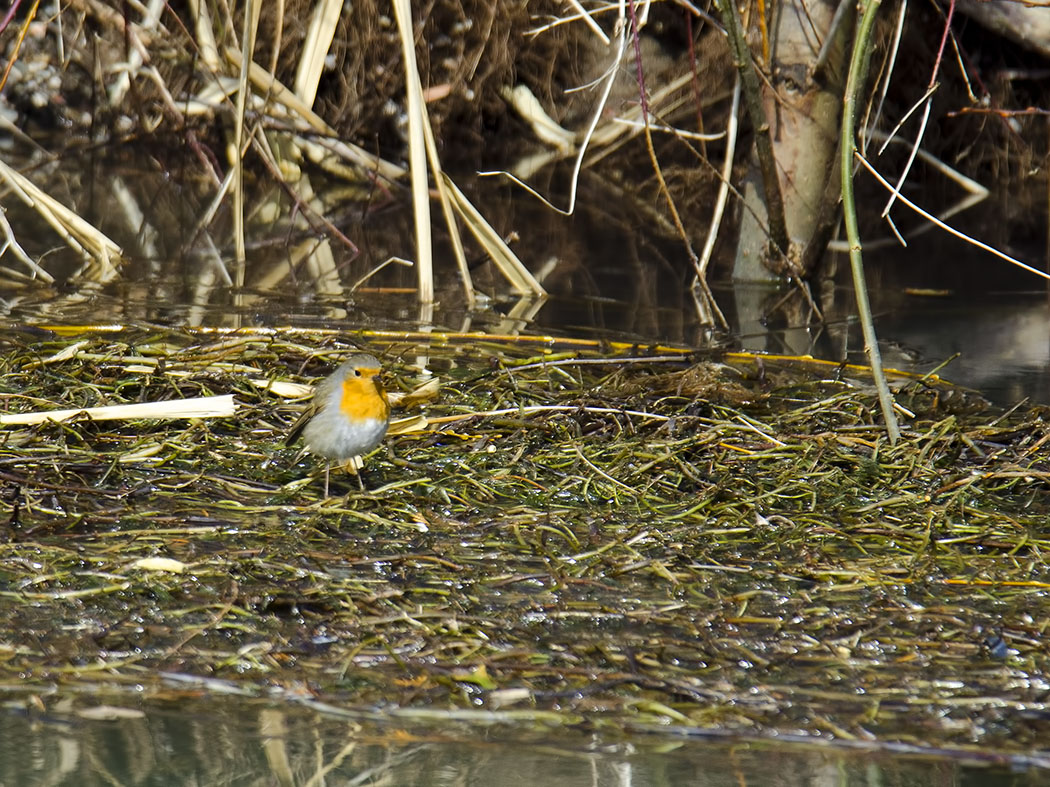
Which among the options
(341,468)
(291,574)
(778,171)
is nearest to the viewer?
(291,574)

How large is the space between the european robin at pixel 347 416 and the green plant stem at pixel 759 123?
88.6 inches

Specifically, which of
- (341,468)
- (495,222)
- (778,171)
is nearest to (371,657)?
(341,468)

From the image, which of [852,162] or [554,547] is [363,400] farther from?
[852,162]

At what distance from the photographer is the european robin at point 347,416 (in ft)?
10.5

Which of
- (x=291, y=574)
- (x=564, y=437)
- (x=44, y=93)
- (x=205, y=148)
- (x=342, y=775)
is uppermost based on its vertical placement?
(x=44, y=93)

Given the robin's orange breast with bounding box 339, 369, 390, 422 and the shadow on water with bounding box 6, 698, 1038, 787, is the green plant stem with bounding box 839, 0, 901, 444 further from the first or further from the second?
the shadow on water with bounding box 6, 698, 1038, 787

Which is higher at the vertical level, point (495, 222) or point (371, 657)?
point (495, 222)

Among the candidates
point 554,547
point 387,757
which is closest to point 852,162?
point 554,547

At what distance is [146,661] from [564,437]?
63.3 inches

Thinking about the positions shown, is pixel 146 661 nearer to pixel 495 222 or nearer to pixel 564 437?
pixel 564 437

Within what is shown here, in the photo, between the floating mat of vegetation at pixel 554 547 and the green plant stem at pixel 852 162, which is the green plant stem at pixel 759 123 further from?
the green plant stem at pixel 852 162

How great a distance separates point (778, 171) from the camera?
5973 millimetres

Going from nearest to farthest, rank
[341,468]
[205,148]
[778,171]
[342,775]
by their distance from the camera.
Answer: [342,775] → [341,468] → [778,171] → [205,148]

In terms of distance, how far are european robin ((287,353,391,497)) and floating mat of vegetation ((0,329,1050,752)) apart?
5.3 inches
